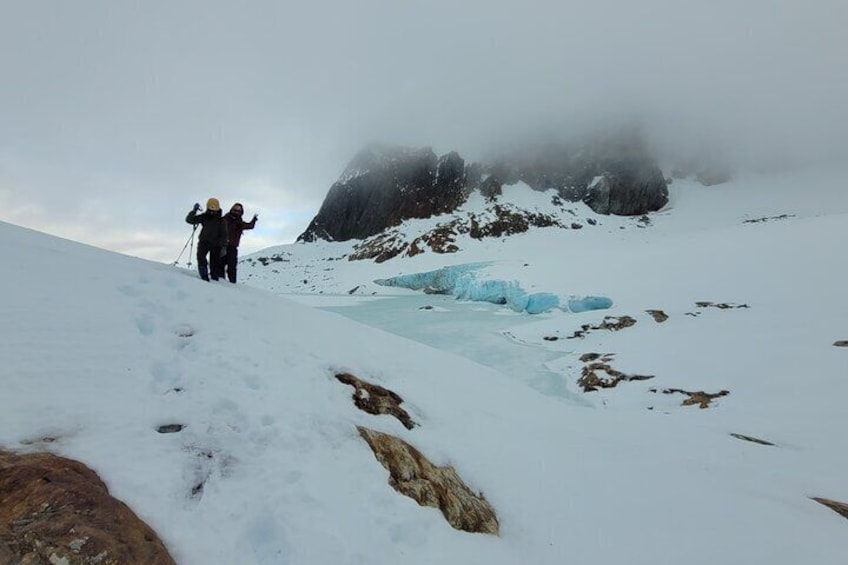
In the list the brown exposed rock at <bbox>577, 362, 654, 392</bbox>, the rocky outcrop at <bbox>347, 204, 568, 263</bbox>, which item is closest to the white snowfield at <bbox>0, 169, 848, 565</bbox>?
the brown exposed rock at <bbox>577, 362, 654, 392</bbox>

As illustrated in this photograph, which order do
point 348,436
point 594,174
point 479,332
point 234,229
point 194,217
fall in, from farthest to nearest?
point 594,174 → point 479,332 → point 234,229 → point 194,217 → point 348,436

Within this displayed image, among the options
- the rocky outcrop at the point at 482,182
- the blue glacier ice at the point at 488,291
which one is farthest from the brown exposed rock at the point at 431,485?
the rocky outcrop at the point at 482,182

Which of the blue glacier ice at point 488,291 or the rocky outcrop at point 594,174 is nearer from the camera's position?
the blue glacier ice at point 488,291

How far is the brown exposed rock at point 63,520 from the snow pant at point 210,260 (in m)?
6.82

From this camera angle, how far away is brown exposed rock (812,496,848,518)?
587 centimetres

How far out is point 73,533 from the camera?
8.13 ft

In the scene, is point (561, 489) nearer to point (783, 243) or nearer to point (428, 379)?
point (428, 379)

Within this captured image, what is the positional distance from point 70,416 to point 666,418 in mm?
11743

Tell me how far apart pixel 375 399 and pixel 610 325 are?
61.6 feet

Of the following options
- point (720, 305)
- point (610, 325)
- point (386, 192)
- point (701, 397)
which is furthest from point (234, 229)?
point (386, 192)

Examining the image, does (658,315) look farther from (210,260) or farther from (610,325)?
(210,260)

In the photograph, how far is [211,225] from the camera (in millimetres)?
9391

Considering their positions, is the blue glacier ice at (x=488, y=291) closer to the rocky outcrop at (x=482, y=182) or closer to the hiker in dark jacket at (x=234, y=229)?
the hiker in dark jacket at (x=234, y=229)

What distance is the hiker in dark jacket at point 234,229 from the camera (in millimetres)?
10586
